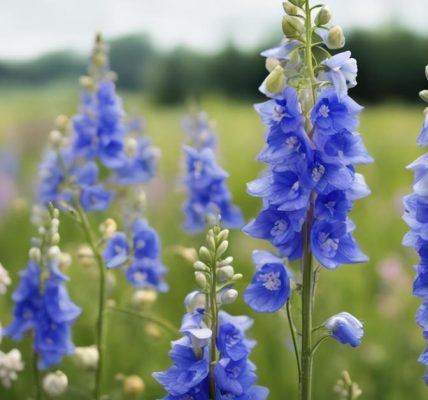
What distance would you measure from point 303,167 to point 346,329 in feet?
1.36

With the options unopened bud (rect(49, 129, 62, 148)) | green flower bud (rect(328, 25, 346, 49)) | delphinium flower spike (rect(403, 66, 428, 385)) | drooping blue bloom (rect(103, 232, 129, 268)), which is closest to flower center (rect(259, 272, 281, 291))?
delphinium flower spike (rect(403, 66, 428, 385))

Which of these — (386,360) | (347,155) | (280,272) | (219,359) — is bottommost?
(386,360)

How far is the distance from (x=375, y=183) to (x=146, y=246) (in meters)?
5.33

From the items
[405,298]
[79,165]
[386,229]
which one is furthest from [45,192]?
[386,229]

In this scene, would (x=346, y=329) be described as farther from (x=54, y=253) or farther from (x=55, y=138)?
(x=55, y=138)

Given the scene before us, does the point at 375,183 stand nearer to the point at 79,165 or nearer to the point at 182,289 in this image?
the point at 182,289

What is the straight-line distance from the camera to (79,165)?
3.30 meters

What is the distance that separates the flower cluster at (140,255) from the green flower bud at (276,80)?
40.2 inches

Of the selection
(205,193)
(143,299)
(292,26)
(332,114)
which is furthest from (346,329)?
(205,193)

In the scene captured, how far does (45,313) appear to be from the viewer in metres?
2.50

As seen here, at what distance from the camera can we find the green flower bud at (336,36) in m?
1.98

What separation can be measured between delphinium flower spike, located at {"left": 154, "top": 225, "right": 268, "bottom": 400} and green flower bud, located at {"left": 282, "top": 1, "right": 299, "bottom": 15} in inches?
22.1

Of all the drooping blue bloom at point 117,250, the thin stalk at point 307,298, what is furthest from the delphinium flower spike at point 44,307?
the thin stalk at point 307,298

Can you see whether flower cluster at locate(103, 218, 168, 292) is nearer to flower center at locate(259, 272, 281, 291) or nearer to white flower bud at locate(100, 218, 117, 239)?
white flower bud at locate(100, 218, 117, 239)
